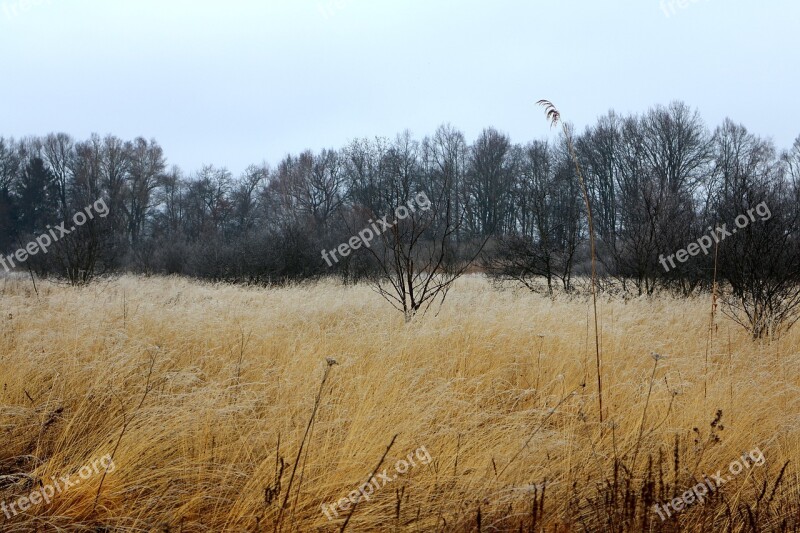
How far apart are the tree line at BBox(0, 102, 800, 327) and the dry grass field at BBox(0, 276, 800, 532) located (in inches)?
126

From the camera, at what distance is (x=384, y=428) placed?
110 inches

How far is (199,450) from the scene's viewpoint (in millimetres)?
2488

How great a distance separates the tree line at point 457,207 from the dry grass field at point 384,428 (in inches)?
126

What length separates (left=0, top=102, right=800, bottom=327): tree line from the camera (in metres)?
10.2

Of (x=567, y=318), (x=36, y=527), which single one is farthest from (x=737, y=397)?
(x=36, y=527)

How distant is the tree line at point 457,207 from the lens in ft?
33.5

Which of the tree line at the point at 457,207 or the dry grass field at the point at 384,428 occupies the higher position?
the tree line at the point at 457,207

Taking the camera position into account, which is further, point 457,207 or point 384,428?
point 457,207

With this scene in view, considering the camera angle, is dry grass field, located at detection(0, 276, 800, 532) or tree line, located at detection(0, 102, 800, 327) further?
tree line, located at detection(0, 102, 800, 327)

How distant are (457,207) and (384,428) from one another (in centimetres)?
3104

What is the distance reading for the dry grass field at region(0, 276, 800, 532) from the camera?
6.73 ft

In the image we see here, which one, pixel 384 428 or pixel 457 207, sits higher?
pixel 457 207

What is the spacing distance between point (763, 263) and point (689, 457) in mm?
4862

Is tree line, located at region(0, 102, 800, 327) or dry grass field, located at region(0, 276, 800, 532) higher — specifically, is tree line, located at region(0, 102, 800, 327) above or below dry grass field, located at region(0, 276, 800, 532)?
above
